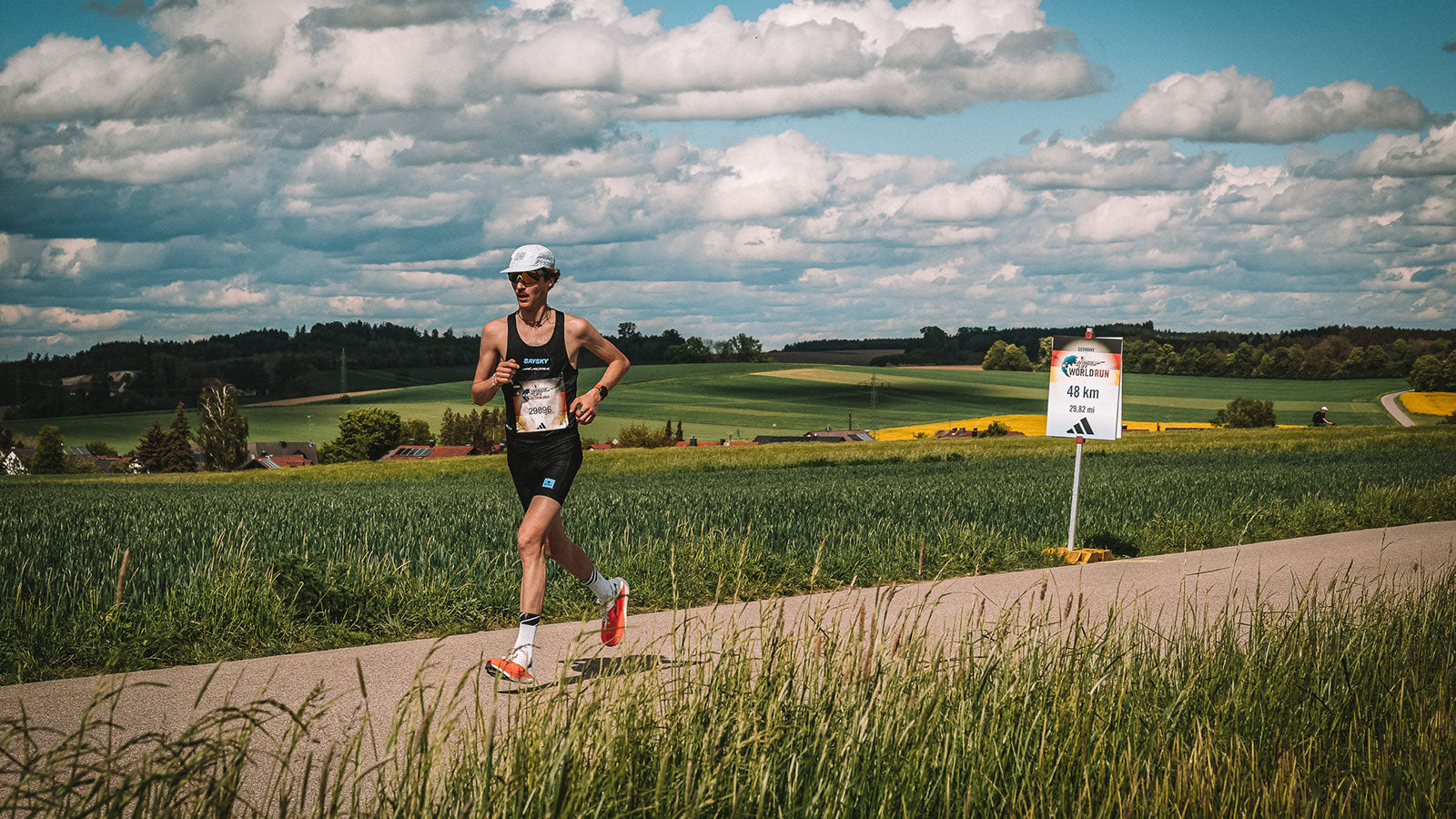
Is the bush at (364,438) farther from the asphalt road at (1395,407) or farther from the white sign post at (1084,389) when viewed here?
the white sign post at (1084,389)

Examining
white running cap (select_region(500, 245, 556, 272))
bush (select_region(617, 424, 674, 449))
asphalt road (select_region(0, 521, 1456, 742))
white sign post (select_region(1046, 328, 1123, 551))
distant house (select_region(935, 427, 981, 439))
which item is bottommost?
bush (select_region(617, 424, 674, 449))

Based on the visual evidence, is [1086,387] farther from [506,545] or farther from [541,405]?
[541,405]

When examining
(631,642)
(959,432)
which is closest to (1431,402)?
(959,432)

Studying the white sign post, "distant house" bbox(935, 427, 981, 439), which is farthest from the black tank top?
"distant house" bbox(935, 427, 981, 439)

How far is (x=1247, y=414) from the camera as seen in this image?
3078 inches

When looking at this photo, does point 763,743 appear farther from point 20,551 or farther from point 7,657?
point 20,551

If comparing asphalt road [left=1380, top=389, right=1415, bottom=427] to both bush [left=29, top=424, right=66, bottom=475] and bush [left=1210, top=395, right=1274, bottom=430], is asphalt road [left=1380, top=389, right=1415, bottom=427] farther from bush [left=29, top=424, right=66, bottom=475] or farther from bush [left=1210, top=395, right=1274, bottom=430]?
bush [left=29, top=424, right=66, bottom=475]

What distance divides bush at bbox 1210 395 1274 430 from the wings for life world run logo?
70385mm

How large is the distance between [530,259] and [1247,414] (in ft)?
267

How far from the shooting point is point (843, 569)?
397 inches

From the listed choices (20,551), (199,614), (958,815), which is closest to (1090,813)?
(958,815)

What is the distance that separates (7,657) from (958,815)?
5289 millimetres

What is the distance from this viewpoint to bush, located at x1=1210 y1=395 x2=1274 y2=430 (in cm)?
7625

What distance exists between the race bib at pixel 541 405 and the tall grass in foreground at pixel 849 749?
5.25 ft
